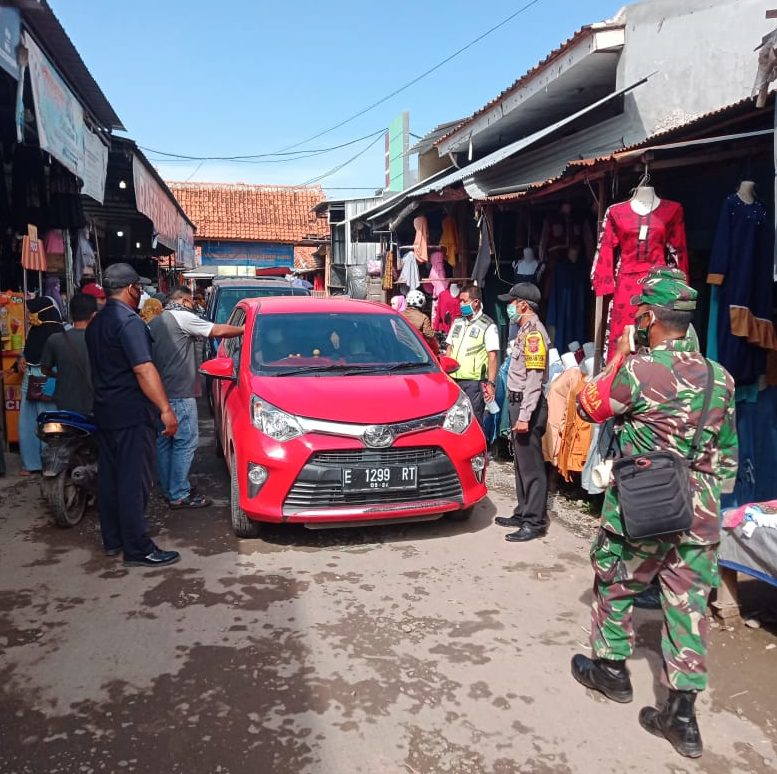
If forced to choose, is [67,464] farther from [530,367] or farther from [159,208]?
[159,208]

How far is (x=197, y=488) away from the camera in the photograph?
6.28 m

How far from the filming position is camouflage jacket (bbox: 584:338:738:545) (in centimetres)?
273

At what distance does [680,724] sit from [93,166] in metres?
7.92

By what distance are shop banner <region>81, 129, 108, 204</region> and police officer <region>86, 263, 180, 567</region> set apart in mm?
3745

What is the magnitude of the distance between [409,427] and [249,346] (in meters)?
1.56

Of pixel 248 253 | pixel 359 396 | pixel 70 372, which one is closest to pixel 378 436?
pixel 359 396

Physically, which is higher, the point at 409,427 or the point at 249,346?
the point at 249,346

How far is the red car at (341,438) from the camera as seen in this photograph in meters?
4.55

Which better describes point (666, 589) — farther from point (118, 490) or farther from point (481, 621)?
point (118, 490)

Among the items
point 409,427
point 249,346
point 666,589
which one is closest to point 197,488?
point 249,346

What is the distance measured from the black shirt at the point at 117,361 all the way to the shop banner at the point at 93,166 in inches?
148

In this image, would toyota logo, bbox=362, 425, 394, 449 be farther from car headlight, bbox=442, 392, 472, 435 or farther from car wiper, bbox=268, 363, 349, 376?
car wiper, bbox=268, 363, 349, 376

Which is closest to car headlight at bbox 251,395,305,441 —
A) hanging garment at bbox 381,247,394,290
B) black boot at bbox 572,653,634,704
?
black boot at bbox 572,653,634,704

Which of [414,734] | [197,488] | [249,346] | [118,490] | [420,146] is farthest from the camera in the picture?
[420,146]
